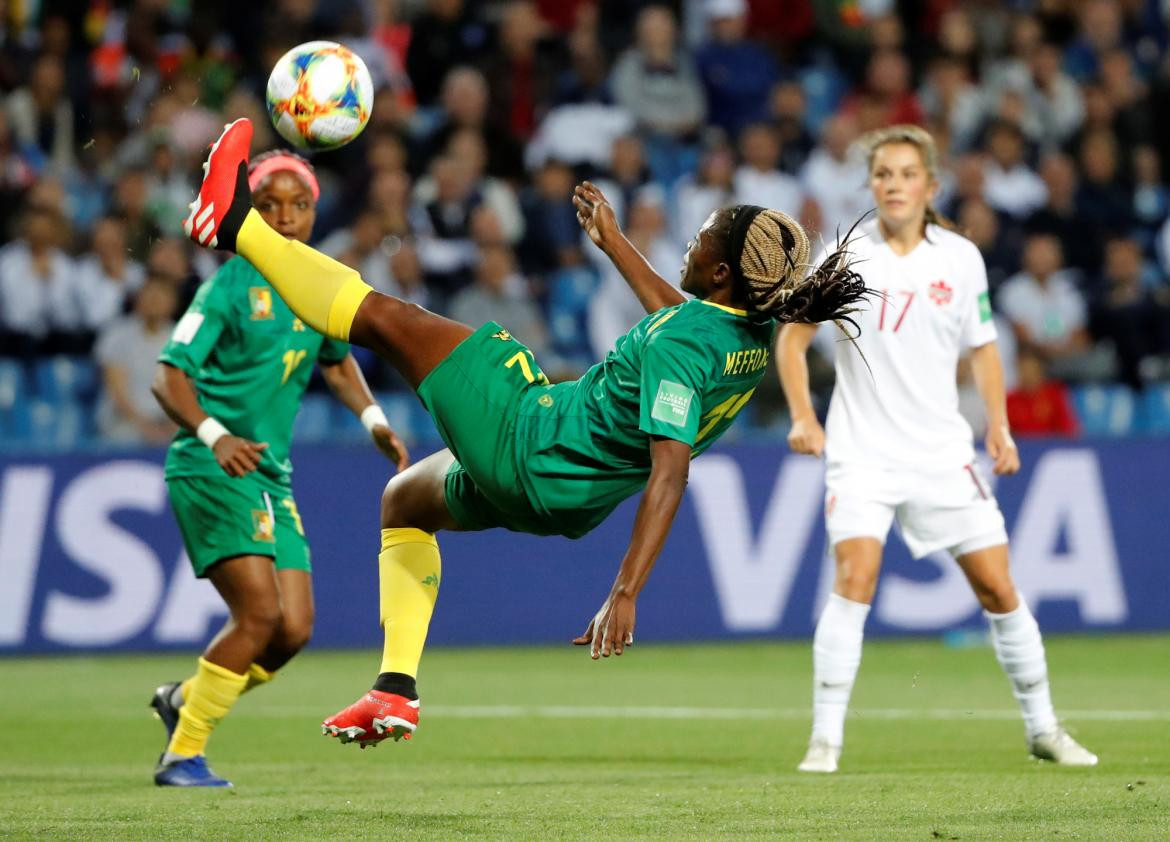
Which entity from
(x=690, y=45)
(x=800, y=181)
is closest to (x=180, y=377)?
(x=800, y=181)

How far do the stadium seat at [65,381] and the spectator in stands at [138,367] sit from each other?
0.37 metres

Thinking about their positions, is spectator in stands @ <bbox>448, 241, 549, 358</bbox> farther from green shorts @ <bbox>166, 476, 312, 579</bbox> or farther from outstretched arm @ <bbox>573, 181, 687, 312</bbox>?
outstretched arm @ <bbox>573, 181, 687, 312</bbox>

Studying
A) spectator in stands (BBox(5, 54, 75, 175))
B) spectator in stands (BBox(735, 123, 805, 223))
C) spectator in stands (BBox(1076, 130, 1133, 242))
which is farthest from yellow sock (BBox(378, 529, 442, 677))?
spectator in stands (BBox(1076, 130, 1133, 242))

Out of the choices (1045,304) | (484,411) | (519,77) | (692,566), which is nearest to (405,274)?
(519,77)

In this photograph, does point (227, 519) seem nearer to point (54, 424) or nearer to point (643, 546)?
point (643, 546)

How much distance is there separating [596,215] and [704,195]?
8150 mm

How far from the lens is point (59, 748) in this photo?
838 centimetres

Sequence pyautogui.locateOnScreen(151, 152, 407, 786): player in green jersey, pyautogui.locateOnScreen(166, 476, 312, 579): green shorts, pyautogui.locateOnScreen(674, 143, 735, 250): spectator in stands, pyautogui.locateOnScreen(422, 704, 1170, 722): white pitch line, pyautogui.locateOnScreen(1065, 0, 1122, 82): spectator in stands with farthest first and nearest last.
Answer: pyautogui.locateOnScreen(1065, 0, 1122, 82): spectator in stands, pyautogui.locateOnScreen(674, 143, 735, 250): spectator in stands, pyautogui.locateOnScreen(422, 704, 1170, 722): white pitch line, pyautogui.locateOnScreen(166, 476, 312, 579): green shorts, pyautogui.locateOnScreen(151, 152, 407, 786): player in green jersey

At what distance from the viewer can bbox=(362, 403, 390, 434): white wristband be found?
722 centimetres

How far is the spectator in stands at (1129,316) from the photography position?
46.6ft

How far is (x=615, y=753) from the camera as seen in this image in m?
7.95

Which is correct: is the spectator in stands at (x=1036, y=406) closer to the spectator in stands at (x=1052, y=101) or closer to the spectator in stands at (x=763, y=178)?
the spectator in stands at (x=763, y=178)

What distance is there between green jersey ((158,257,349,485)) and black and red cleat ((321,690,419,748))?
1.81 m

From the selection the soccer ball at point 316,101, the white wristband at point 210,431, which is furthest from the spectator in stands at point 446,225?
the soccer ball at point 316,101
